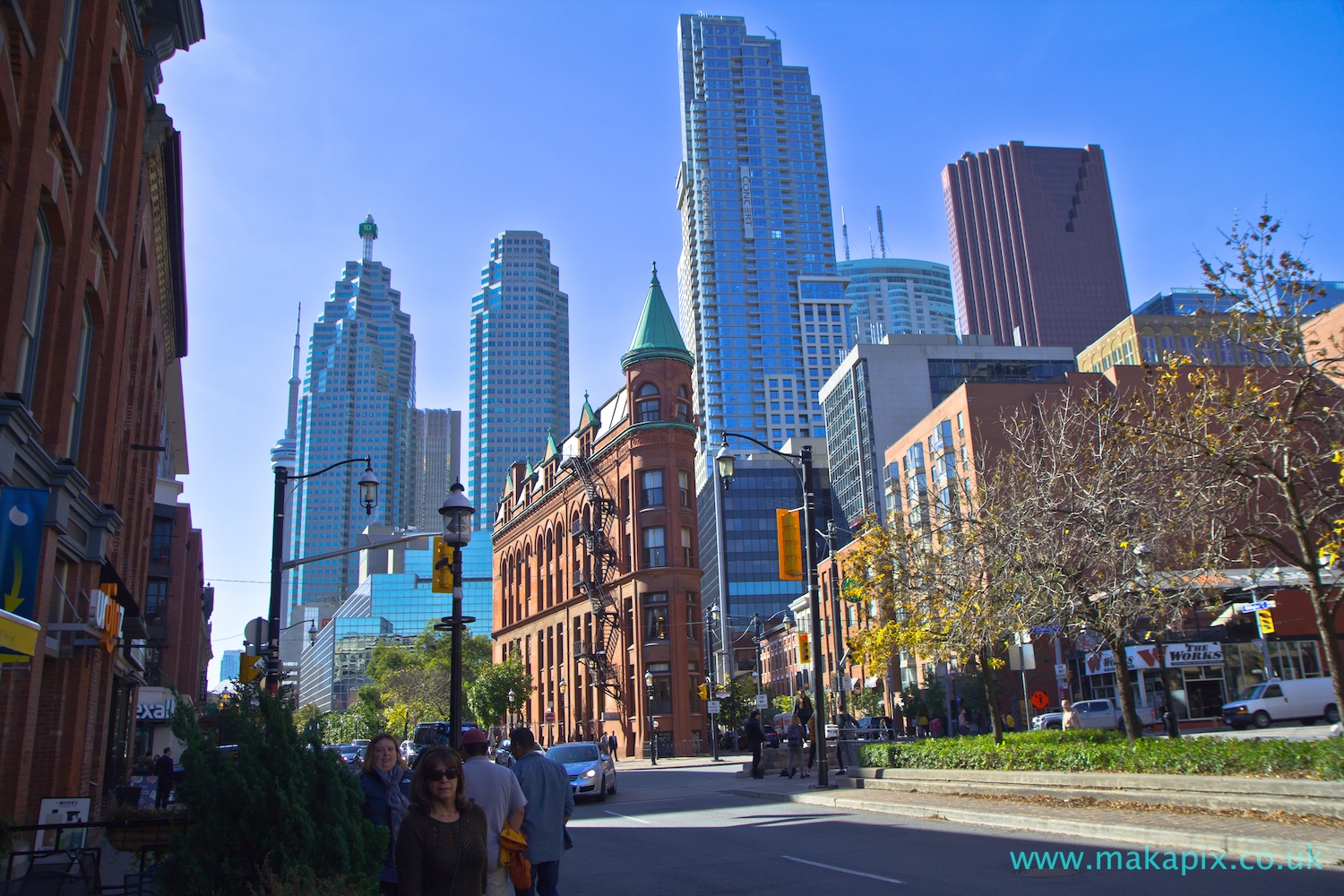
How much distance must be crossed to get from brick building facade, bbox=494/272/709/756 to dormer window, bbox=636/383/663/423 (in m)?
0.06

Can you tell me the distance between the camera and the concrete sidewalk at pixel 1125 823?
412 inches

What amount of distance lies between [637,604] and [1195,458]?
132 ft

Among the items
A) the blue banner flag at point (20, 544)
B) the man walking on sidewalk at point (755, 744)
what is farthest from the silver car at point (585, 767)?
the blue banner flag at point (20, 544)

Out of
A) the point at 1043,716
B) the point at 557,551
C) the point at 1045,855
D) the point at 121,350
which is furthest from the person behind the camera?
the point at 557,551

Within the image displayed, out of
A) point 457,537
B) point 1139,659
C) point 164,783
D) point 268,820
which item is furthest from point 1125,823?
point 1139,659

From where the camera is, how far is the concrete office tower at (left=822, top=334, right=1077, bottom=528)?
120 metres

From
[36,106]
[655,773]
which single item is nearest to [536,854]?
[36,106]

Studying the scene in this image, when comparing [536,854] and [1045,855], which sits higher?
[536,854]

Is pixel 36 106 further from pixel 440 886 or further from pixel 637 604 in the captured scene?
pixel 637 604

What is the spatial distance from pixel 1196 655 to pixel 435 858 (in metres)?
49.6

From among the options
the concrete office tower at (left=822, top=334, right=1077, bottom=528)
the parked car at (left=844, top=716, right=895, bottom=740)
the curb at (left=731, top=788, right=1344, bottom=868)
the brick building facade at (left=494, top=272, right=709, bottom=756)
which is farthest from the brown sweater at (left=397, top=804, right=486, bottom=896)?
the concrete office tower at (left=822, top=334, right=1077, bottom=528)

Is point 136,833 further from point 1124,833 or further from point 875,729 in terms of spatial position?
point 875,729

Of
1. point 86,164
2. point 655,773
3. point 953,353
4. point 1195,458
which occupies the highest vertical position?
point 953,353

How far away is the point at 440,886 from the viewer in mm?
5332
